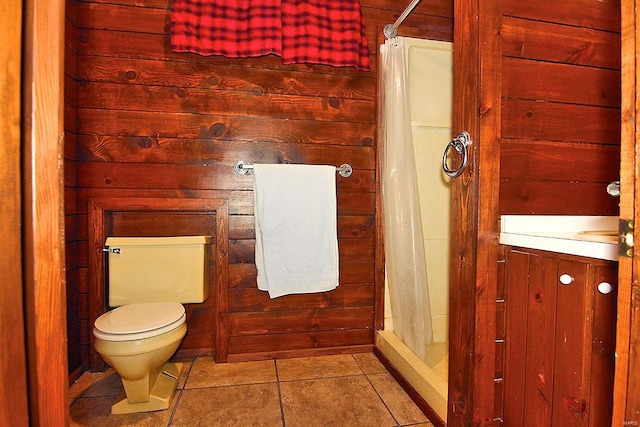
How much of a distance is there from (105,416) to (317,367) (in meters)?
1.05

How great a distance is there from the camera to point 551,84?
46.1 inches

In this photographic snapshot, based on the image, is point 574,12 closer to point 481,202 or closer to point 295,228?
point 481,202

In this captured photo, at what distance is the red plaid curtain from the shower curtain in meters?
0.27

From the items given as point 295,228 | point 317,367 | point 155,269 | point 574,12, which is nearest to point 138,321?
point 155,269

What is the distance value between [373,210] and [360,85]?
31.4 inches

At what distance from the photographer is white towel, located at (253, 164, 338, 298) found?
1857 millimetres

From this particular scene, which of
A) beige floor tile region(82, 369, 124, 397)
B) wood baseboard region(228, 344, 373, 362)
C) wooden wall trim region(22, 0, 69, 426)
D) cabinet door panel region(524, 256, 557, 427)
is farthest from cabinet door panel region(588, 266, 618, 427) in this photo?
beige floor tile region(82, 369, 124, 397)

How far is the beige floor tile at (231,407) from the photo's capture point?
4.66ft

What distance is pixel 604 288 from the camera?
0.77 m

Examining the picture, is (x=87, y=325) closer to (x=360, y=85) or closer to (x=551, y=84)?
(x=360, y=85)

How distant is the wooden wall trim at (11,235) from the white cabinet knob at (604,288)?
44.6 inches

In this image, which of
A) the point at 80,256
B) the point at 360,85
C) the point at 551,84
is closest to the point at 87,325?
the point at 80,256

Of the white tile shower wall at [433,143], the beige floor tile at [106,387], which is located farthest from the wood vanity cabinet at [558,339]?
the beige floor tile at [106,387]

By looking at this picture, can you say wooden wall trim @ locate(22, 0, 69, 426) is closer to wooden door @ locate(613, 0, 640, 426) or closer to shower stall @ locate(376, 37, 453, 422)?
wooden door @ locate(613, 0, 640, 426)
